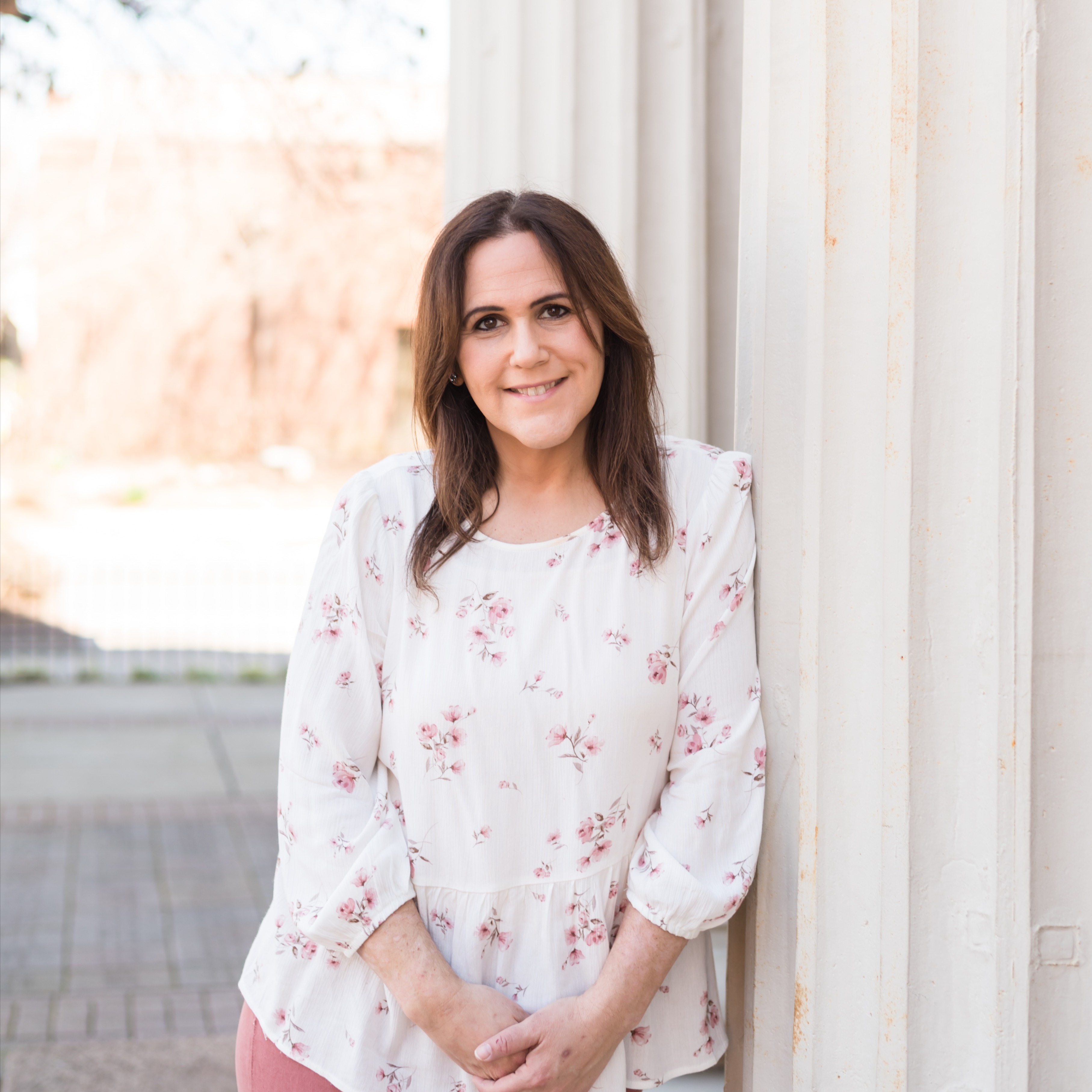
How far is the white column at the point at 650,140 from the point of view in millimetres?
2689

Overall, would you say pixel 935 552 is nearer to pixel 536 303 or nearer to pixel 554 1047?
pixel 536 303

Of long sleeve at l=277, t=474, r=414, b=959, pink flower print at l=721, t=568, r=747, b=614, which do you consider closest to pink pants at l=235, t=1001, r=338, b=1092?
long sleeve at l=277, t=474, r=414, b=959

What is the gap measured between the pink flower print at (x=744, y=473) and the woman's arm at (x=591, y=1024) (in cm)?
62

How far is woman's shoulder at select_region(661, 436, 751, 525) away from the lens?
1.75 m

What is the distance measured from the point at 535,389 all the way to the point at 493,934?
0.79 meters

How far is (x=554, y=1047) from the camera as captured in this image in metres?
1.61

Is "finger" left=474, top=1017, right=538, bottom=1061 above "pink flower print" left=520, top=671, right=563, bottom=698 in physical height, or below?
below

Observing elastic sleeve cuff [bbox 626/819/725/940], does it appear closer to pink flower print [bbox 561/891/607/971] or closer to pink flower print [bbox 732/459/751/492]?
pink flower print [bbox 561/891/607/971]

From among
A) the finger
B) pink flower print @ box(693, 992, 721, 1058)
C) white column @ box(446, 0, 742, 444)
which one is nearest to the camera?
the finger

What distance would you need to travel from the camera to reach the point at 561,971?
1.68 meters

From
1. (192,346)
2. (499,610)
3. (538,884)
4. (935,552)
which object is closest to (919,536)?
(935,552)

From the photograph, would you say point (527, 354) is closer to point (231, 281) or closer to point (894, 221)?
point (894, 221)

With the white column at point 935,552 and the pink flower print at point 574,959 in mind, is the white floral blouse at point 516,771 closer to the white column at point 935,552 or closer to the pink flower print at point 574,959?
the pink flower print at point 574,959

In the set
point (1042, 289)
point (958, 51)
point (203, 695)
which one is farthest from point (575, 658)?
point (203, 695)
